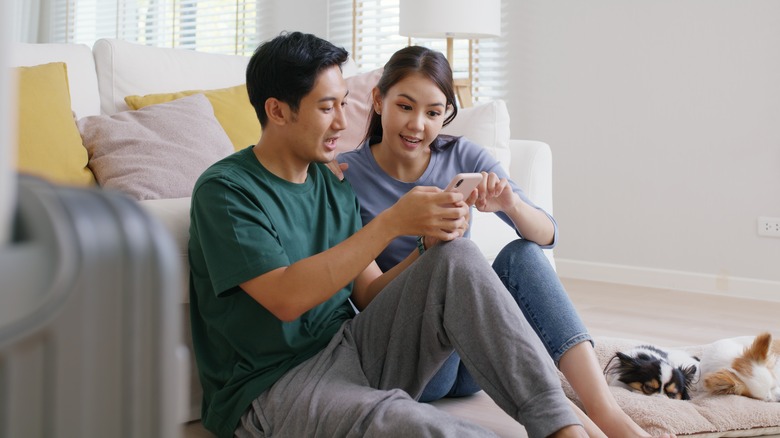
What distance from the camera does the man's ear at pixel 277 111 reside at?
5.43 feet

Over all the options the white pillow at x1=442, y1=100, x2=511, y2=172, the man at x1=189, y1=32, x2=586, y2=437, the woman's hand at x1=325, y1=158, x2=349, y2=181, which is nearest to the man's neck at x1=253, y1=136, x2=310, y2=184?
the man at x1=189, y1=32, x2=586, y2=437

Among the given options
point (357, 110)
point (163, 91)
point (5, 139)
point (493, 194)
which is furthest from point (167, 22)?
point (5, 139)

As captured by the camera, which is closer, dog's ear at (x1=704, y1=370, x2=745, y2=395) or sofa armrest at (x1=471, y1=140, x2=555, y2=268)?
dog's ear at (x1=704, y1=370, x2=745, y2=395)

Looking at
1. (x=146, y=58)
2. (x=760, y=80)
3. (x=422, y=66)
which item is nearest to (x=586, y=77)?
(x=760, y=80)

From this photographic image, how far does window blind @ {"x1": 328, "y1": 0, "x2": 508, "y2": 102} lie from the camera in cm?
456

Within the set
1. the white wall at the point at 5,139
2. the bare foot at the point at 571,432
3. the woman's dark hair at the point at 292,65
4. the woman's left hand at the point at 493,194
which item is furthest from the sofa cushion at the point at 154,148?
the white wall at the point at 5,139

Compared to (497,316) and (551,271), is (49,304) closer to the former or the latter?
(497,316)

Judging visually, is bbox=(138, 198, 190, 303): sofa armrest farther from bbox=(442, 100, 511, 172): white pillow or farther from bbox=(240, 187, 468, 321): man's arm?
bbox=(442, 100, 511, 172): white pillow

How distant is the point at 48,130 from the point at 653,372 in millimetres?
1689

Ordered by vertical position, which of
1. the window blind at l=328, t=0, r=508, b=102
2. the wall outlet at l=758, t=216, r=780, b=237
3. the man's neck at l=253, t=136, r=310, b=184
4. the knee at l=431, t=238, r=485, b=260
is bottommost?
the wall outlet at l=758, t=216, r=780, b=237

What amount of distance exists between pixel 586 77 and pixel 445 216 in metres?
2.88

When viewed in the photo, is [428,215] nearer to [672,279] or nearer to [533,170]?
[533,170]

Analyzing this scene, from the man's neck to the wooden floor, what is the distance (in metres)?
→ 1.70

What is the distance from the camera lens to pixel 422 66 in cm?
195
